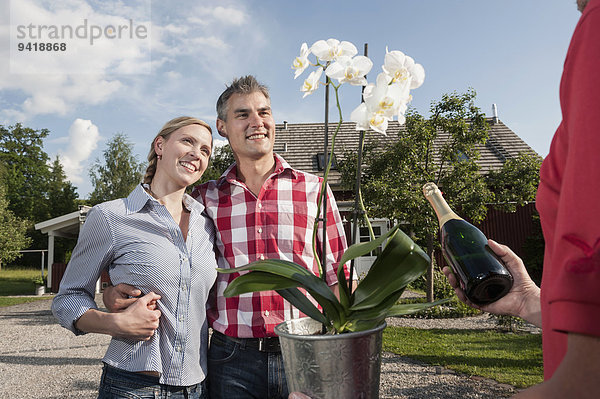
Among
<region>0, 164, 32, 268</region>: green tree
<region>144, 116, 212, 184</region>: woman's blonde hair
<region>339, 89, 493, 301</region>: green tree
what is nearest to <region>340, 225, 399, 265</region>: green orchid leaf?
<region>144, 116, 212, 184</region>: woman's blonde hair

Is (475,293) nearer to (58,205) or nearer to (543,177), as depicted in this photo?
(543,177)

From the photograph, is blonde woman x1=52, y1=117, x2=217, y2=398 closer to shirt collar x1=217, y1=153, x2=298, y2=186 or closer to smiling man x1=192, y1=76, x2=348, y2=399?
smiling man x1=192, y1=76, x2=348, y2=399

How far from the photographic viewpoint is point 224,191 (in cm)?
206

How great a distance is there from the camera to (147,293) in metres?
1.67

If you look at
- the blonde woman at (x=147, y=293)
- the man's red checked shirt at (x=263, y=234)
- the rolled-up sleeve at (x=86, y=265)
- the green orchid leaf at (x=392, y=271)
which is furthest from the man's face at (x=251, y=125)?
the green orchid leaf at (x=392, y=271)

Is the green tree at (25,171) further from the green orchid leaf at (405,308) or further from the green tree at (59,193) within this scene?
the green orchid leaf at (405,308)

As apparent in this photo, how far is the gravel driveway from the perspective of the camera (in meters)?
4.47

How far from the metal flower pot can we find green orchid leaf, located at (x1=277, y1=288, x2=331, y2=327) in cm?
11

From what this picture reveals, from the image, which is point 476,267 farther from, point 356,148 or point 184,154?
point 356,148

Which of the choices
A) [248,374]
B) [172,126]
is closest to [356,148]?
[172,126]

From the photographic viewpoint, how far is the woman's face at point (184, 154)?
1.91 meters

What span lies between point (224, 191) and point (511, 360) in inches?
197

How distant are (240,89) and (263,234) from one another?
2.37ft

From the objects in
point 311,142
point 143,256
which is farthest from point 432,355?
point 311,142
